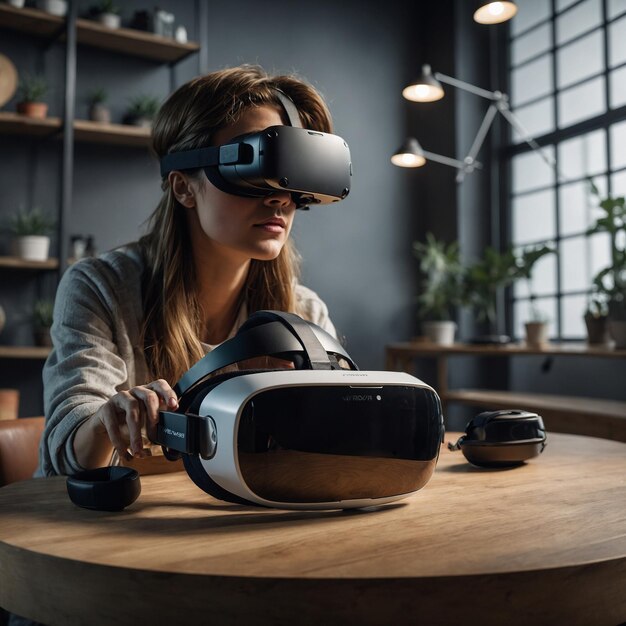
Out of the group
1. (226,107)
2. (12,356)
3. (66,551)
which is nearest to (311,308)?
(226,107)

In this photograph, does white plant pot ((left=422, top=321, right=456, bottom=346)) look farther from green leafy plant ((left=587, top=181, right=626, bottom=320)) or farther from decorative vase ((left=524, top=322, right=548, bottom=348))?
green leafy plant ((left=587, top=181, right=626, bottom=320))

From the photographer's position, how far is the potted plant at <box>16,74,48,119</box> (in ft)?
12.1

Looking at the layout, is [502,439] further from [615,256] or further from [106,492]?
[615,256]

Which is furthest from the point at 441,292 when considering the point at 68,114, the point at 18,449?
the point at 18,449

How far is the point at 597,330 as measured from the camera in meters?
3.29

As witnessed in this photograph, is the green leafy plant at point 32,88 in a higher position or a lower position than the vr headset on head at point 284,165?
higher

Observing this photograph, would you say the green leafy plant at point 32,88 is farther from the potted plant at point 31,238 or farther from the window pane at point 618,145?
the window pane at point 618,145

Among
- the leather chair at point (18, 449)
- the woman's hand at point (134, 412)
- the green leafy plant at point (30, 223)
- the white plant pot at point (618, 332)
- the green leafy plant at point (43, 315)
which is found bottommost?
the leather chair at point (18, 449)

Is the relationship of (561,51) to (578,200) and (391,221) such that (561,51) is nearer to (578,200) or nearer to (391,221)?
(578,200)

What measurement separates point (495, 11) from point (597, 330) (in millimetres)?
1508

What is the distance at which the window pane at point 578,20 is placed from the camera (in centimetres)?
414

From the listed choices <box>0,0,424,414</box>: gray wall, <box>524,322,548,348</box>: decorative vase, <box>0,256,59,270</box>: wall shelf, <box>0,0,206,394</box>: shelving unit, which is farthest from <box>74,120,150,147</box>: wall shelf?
<box>524,322,548,348</box>: decorative vase

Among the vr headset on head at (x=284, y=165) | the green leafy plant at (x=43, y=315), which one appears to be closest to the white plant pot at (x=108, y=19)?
the green leafy plant at (x=43, y=315)

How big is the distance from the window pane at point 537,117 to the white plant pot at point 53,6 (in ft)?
9.66
